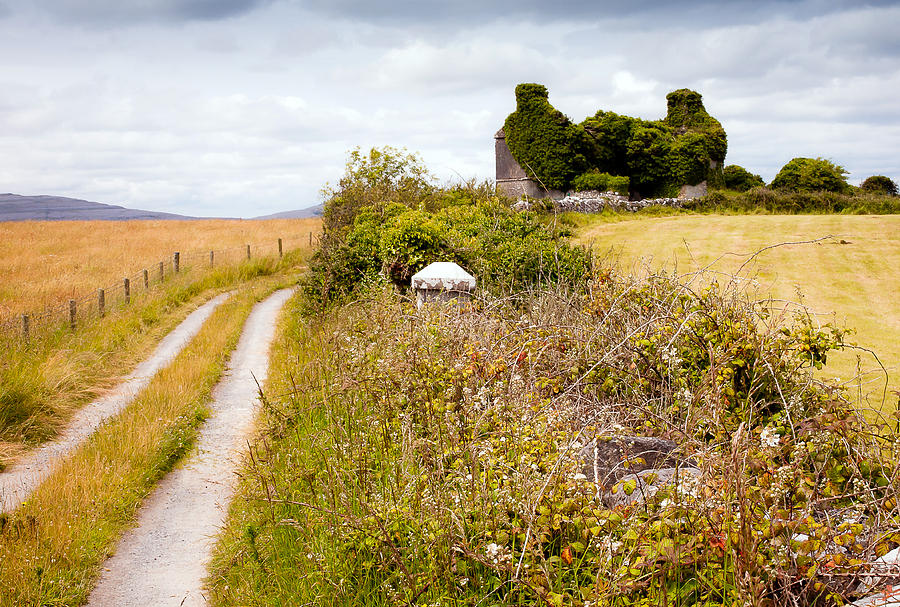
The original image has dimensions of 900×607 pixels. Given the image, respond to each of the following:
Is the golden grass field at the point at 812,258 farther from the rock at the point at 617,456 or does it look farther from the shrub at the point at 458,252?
the rock at the point at 617,456

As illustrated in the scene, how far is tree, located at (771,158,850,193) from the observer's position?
3086cm

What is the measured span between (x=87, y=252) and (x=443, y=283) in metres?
23.9

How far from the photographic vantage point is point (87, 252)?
87.1 ft

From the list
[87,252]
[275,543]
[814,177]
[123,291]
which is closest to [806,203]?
[814,177]

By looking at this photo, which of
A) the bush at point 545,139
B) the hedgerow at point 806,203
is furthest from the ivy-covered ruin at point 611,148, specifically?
the hedgerow at point 806,203

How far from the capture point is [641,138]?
34.1 meters

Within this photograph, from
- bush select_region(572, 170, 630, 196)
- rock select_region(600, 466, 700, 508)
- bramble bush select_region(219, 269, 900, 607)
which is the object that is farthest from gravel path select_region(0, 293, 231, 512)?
bush select_region(572, 170, 630, 196)

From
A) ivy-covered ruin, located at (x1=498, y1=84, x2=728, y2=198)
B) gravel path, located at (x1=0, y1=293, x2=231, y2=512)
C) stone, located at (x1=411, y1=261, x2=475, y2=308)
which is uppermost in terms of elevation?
ivy-covered ruin, located at (x1=498, y1=84, x2=728, y2=198)

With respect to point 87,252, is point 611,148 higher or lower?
higher

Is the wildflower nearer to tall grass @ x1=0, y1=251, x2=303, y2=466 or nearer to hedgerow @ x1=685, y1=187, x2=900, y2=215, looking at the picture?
tall grass @ x1=0, y1=251, x2=303, y2=466

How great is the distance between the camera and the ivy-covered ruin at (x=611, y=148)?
3259 cm

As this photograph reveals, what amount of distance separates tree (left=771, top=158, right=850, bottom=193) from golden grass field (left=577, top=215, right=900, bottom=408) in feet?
36.3

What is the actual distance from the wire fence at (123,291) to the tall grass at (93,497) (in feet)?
12.7

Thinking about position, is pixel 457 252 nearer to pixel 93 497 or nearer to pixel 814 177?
pixel 93 497
